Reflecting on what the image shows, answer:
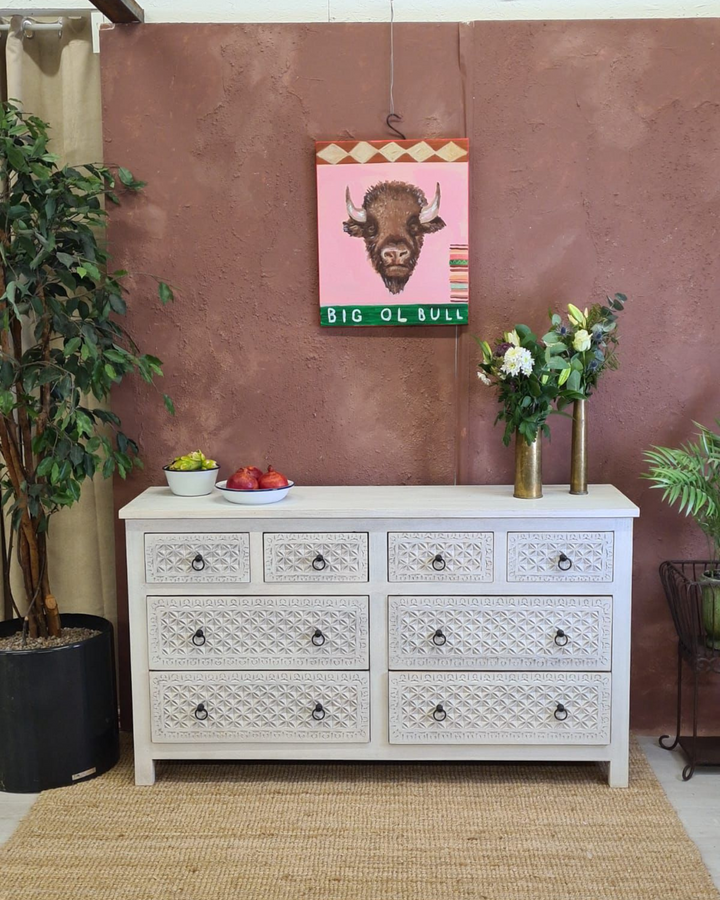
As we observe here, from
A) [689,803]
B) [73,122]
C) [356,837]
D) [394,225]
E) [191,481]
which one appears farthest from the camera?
[73,122]

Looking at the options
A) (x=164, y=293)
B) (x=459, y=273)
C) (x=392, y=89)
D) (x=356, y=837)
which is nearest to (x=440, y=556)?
(x=356, y=837)

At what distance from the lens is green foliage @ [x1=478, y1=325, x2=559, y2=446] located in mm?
2707

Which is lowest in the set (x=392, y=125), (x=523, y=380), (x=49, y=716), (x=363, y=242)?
(x=49, y=716)

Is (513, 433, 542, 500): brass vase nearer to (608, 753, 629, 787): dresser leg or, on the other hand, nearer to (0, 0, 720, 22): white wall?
(608, 753, 629, 787): dresser leg

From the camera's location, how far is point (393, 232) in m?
3.01

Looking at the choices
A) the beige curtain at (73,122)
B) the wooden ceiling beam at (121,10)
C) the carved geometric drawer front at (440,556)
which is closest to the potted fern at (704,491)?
the carved geometric drawer front at (440,556)

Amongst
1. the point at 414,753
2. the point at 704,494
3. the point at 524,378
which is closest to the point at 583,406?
the point at 524,378

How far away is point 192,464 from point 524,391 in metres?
1.10

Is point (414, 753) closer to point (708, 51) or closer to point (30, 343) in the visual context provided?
point (30, 343)

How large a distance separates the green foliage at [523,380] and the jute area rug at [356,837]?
1.12 metres

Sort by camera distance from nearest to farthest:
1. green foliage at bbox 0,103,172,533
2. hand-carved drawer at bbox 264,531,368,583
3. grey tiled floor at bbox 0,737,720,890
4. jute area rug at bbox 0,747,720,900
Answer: jute area rug at bbox 0,747,720,900, grey tiled floor at bbox 0,737,720,890, green foliage at bbox 0,103,172,533, hand-carved drawer at bbox 264,531,368,583

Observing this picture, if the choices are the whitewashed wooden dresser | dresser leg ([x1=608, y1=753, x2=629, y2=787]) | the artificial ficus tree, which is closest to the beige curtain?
the artificial ficus tree

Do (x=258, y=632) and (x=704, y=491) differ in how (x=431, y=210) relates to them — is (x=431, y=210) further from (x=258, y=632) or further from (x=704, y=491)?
(x=258, y=632)

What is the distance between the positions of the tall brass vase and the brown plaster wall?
0.20m
